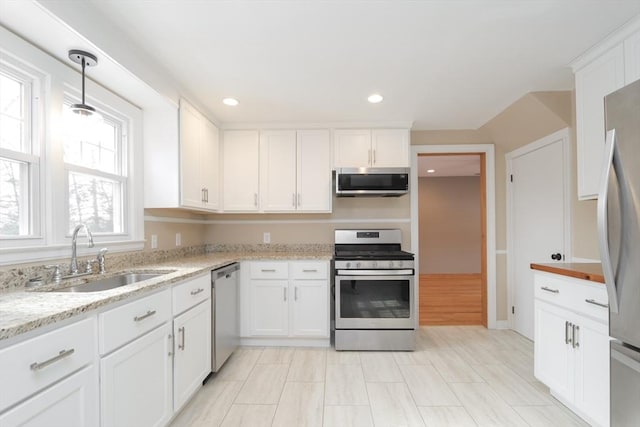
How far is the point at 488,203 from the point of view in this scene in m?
3.67

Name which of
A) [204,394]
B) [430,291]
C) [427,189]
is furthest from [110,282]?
[427,189]

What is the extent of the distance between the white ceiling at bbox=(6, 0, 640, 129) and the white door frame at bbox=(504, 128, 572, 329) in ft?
1.70

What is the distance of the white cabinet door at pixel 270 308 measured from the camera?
3.09m

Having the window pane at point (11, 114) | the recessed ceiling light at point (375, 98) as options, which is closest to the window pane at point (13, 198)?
the window pane at point (11, 114)

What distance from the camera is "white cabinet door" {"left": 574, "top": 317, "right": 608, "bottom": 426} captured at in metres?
1.66

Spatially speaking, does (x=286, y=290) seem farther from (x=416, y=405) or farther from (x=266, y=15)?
(x=266, y=15)

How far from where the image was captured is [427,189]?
7316mm

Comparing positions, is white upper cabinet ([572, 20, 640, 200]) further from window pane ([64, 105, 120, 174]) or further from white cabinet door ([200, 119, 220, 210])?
window pane ([64, 105, 120, 174])

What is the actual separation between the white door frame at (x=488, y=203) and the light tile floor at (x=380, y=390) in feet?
2.02

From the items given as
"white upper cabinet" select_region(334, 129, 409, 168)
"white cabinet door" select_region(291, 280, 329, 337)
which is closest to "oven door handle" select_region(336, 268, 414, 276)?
"white cabinet door" select_region(291, 280, 329, 337)

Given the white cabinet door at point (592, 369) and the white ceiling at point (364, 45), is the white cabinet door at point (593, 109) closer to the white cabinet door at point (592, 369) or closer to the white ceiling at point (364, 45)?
the white ceiling at point (364, 45)

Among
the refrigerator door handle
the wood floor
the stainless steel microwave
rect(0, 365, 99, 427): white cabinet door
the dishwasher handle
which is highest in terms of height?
the stainless steel microwave

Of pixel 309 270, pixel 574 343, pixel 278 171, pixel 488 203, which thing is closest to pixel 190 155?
pixel 278 171

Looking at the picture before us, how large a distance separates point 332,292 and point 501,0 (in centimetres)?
277
